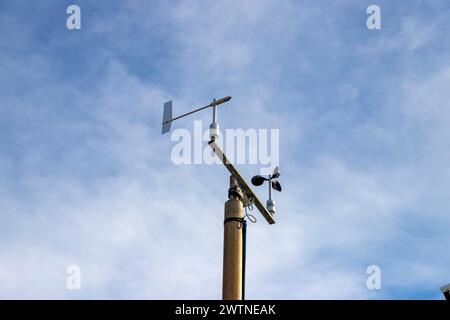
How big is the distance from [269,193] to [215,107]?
250cm

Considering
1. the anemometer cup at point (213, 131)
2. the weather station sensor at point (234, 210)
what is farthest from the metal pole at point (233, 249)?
the anemometer cup at point (213, 131)

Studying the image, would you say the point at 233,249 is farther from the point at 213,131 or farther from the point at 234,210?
the point at 213,131

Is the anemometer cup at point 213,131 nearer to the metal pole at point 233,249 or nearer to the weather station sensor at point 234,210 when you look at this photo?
the weather station sensor at point 234,210

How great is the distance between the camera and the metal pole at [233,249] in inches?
548

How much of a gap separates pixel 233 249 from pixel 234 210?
3.20 feet

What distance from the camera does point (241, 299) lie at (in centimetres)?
1395

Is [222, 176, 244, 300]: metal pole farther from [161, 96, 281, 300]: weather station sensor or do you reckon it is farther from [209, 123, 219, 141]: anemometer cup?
[209, 123, 219, 141]: anemometer cup

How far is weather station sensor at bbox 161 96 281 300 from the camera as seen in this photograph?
46.1 feet

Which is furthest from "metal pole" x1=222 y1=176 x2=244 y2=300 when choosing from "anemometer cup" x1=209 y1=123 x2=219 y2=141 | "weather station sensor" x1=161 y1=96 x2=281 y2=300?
"anemometer cup" x1=209 y1=123 x2=219 y2=141

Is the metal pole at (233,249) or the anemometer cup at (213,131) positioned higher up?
the anemometer cup at (213,131)

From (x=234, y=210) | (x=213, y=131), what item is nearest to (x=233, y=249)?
(x=234, y=210)
